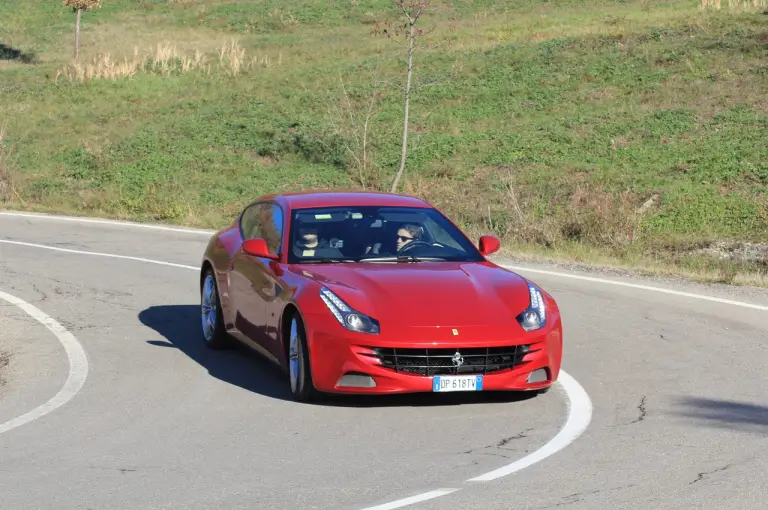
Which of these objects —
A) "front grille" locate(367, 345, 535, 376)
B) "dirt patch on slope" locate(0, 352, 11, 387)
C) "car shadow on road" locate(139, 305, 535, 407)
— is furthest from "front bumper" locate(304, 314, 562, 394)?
"dirt patch on slope" locate(0, 352, 11, 387)

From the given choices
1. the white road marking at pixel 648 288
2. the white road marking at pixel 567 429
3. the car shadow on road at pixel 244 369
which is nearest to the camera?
the white road marking at pixel 567 429

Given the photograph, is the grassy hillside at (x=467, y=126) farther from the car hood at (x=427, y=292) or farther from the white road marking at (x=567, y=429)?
the car hood at (x=427, y=292)

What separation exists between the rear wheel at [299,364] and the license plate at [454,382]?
88 centimetres

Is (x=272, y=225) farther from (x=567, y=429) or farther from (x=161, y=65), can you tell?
(x=161, y=65)

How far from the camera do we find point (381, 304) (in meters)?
8.94

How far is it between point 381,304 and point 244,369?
2139mm

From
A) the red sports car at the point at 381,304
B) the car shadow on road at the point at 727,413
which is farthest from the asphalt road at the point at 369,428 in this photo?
the red sports car at the point at 381,304

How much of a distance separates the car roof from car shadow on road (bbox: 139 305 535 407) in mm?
1362

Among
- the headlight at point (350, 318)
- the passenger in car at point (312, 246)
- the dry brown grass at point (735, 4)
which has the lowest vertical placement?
the headlight at point (350, 318)

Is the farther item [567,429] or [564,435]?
[567,429]

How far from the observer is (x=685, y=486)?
22.0ft

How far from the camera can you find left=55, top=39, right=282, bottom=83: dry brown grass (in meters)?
51.4

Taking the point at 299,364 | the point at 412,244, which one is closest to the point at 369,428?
the point at 299,364

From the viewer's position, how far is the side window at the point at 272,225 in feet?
34.2
